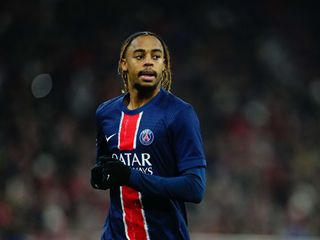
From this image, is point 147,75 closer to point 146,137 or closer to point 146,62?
point 146,62

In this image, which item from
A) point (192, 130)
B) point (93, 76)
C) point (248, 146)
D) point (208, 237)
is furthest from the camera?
point (93, 76)

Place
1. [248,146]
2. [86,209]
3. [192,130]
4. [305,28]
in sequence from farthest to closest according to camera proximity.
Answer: [305,28] < [248,146] < [86,209] < [192,130]

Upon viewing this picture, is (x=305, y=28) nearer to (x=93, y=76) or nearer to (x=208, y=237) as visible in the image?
(x=93, y=76)

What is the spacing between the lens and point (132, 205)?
130 inches

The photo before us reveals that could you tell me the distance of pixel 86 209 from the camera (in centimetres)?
971

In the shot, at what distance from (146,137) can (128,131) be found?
104mm

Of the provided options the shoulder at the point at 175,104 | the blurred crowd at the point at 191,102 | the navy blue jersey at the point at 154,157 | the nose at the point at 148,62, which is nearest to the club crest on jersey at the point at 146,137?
the navy blue jersey at the point at 154,157

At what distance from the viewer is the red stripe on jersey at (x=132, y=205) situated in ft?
10.8

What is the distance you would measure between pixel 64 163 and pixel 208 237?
251cm

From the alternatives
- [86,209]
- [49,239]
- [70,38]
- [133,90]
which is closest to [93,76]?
[70,38]

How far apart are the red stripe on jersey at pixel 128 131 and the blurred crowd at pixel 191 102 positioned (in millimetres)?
5158

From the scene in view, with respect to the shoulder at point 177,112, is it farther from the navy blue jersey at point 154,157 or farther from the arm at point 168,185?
the arm at point 168,185

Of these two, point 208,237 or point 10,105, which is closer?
point 208,237

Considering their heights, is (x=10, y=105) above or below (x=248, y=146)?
above
